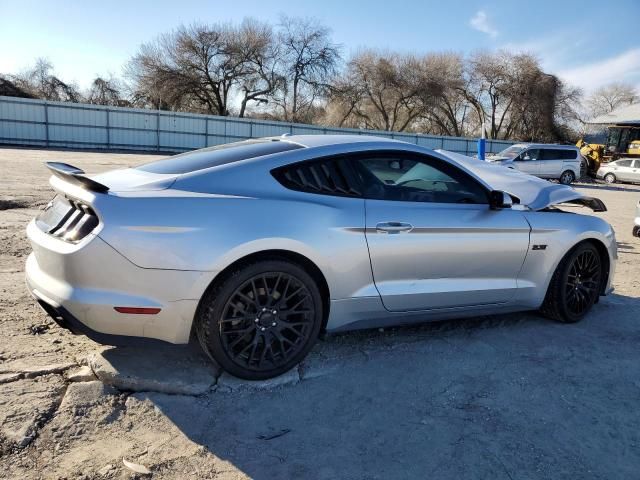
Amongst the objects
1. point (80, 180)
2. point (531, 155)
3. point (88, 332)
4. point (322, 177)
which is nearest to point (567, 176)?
point (531, 155)

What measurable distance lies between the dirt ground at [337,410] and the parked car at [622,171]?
30587mm

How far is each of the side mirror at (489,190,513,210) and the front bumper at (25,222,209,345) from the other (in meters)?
2.23

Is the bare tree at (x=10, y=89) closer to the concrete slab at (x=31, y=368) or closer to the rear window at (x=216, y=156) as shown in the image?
the rear window at (x=216, y=156)

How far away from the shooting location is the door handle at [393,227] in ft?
11.2

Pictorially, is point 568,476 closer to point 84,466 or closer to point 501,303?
point 501,303

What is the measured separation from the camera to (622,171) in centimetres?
3053

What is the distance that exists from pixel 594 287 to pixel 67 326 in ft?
13.8

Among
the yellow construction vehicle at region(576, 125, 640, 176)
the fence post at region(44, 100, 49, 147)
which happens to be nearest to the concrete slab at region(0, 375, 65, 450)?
the fence post at region(44, 100, 49, 147)

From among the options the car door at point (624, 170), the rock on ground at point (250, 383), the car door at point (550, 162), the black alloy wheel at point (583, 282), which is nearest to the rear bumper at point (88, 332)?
the rock on ground at point (250, 383)

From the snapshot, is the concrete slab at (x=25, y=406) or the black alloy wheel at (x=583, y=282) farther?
the black alloy wheel at (x=583, y=282)

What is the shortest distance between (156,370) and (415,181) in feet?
7.08

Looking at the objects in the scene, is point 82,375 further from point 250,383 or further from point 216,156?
point 216,156

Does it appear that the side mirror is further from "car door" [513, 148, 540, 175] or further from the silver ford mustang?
"car door" [513, 148, 540, 175]

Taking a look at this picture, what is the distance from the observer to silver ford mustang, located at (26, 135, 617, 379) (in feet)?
9.15
